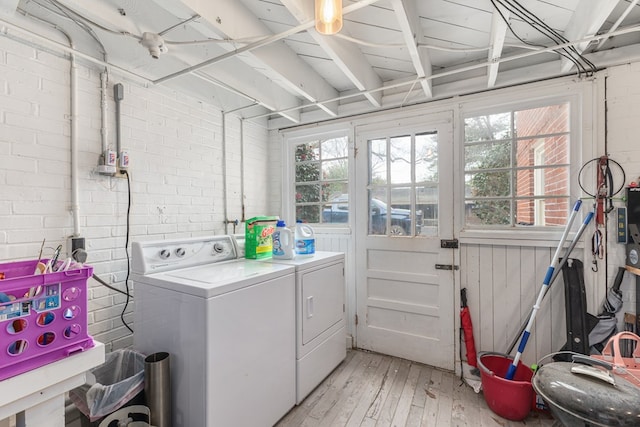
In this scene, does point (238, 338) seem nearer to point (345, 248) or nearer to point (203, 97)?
point (345, 248)

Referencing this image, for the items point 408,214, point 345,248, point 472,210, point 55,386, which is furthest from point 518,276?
point 55,386

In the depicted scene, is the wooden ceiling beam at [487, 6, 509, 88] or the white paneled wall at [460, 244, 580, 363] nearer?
→ the wooden ceiling beam at [487, 6, 509, 88]

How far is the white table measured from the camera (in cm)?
Result: 81

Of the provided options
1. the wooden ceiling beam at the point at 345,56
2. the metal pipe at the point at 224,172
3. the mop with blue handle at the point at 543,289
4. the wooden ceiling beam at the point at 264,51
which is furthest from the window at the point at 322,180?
the mop with blue handle at the point at 543,289

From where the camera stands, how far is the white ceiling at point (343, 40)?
1.42 m

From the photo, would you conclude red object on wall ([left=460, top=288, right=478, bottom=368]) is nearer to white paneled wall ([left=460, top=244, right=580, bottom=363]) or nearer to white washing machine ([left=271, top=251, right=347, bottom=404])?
white paneled wall ([left=460, top=244, right=580, bottom=363])

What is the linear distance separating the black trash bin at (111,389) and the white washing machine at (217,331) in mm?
87

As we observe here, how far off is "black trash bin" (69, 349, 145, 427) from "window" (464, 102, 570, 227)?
244 cm

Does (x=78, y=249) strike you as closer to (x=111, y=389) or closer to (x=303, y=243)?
(x=111, y=389)

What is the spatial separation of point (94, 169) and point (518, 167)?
2915mm

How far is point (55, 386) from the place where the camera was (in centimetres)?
91

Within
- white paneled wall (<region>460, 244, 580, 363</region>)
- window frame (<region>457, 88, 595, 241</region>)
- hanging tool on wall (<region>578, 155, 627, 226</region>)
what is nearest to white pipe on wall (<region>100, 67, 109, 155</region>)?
window frame (<region>457, 88, 595, 241</region>)

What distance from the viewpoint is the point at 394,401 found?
77.8 inches

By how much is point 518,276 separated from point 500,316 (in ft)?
1.12
